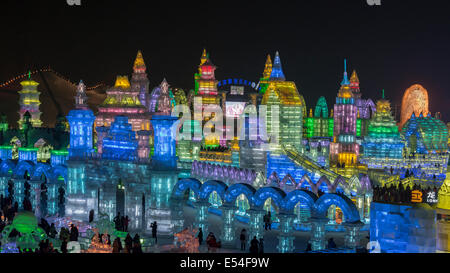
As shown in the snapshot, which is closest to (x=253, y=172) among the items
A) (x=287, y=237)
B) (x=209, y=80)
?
(x=287, y=237)

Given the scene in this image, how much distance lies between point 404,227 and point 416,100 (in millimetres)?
32484

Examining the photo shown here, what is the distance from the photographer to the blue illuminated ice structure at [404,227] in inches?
516

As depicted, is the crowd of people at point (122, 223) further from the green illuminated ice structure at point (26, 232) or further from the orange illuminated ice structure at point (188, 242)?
the orange illuminated ice structure at point (188, 242)

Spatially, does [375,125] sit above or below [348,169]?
above

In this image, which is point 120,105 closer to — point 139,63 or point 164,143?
point 139,63

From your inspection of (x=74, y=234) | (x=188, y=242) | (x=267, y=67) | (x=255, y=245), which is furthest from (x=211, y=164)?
(x=267, y=67)

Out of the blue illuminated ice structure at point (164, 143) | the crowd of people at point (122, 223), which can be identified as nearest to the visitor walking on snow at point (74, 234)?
the crowd of people at point (122, 223)

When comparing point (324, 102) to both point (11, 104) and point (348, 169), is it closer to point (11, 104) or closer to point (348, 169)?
point (348, 169)

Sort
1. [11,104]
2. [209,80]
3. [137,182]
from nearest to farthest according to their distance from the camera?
1. [137,182]
2. [209,80]
3. [11,104]

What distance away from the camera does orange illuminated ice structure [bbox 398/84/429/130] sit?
44.0 metres

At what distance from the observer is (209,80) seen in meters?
39.5

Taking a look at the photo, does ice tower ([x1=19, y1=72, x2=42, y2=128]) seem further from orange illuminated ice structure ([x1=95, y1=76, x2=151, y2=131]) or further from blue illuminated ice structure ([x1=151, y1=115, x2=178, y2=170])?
blue illuminated ice structure ([x1=151, y1=115, x2=178, y2=170])

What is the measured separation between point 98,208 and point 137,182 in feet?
10.2

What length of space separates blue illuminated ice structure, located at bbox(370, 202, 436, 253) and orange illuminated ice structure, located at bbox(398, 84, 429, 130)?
1223 inches
